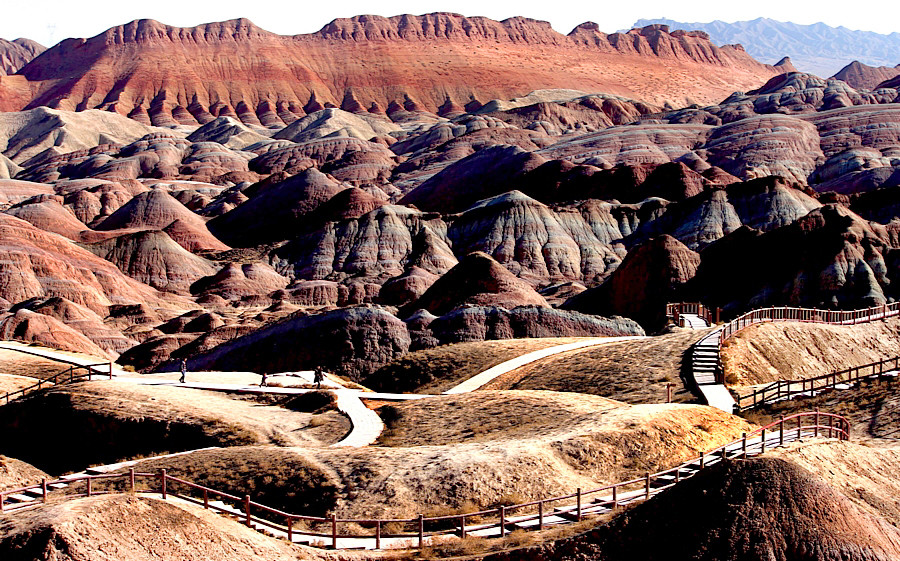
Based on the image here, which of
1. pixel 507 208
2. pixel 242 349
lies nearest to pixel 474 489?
pixel 242 349

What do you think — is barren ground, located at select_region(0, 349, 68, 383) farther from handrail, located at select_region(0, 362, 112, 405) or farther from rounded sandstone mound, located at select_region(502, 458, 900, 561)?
rounded sandstone mound, located at select_region(502, 458, 900, 561)

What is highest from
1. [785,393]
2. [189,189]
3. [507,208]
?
[189,189]

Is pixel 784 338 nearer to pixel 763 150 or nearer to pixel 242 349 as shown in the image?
pixel 242 349

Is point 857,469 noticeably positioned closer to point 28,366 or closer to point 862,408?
point 862,408

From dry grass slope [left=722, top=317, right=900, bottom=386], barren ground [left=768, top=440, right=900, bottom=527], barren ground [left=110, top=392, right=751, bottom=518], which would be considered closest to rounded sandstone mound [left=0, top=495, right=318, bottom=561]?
barren ground [left=110, top=392, right=751, bottom=518]

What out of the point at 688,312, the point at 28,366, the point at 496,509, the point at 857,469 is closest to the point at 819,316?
the point at 688,312

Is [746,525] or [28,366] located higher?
[28,366]
